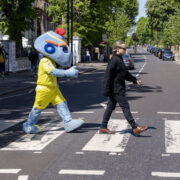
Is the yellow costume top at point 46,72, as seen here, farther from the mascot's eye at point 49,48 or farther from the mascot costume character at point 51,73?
the mascot's eye at point 49,48

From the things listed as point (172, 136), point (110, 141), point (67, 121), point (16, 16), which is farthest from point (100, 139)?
point (16, 16)

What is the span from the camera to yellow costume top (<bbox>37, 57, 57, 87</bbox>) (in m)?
8.02

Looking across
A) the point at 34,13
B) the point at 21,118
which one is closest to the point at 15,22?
the point at 34,13

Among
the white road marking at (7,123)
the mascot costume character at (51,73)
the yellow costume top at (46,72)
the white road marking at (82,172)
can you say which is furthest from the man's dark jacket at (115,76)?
the white road marking at (82,172)

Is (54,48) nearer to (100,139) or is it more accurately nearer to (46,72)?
(46,72)

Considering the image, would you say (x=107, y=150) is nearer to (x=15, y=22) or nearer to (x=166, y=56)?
(x=15, y=22)

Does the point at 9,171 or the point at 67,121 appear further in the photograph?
the point at 67,121

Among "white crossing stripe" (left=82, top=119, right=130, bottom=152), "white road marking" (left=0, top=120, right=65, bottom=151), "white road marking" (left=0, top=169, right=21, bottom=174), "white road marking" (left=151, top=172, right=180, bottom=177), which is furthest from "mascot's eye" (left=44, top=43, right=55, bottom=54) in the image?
"white road marking" (left=151, top=172, right=180, bottom=177)

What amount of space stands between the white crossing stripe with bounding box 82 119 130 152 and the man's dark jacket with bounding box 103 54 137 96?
2.57 feet

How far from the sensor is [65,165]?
595 centimetres

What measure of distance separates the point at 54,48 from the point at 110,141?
1.96 m

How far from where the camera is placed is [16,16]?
31.4 meters

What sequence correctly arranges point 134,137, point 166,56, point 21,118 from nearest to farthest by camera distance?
1. point 134,137
2. point 21,118
3. point 166,56

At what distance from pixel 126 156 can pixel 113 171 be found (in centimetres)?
87
